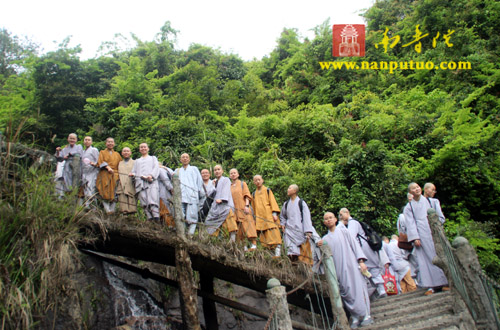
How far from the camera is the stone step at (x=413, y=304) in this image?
559 centimetres

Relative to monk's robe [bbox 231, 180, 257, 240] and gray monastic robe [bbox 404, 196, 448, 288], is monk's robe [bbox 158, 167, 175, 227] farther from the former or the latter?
gray monastic robe [bbox 404, 196, 448, 288]

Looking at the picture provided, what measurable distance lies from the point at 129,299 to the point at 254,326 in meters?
3.64

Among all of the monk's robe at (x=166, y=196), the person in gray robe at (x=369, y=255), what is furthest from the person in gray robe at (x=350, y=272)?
the monk's robe at (x=166, y=196)

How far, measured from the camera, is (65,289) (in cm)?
455

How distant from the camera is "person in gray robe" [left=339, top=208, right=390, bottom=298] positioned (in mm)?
6672

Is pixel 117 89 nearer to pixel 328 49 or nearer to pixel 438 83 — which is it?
pixel 328 49

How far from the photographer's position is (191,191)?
6.66 m

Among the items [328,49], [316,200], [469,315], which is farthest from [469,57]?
[469,315]

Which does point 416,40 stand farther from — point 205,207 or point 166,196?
point 166,196

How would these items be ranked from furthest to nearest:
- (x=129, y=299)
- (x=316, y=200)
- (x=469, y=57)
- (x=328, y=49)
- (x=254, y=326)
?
(x=328, y=49) < (x=469, y=57) < (x=316, y=200) < (x=254, y=326) < (x=129, y=299)

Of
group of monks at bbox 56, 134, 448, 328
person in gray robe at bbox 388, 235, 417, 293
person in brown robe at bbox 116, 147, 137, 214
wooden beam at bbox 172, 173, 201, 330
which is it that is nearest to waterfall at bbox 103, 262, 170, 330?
wooden beam at bbox 172, 173, 201, 330

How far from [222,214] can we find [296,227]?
1.40 metres

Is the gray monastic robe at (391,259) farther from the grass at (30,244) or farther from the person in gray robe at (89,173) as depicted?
the grass at (30,244)

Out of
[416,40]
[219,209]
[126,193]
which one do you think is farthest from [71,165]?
[416,40]
